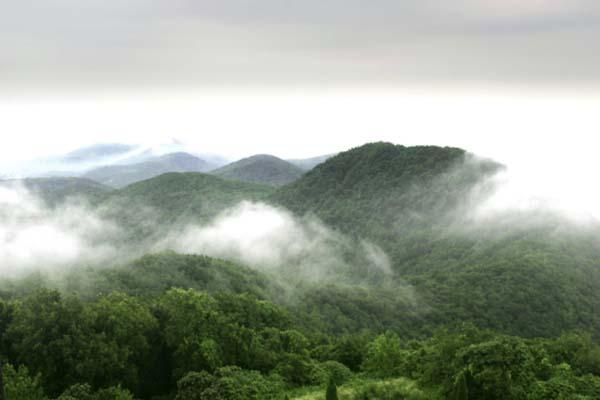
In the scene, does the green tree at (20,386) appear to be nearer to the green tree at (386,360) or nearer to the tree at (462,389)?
the green tree at (386,360)

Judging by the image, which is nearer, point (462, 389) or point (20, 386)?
point (462, 389)

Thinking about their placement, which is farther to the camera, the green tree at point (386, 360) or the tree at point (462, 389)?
the green tree at point (386, 360)

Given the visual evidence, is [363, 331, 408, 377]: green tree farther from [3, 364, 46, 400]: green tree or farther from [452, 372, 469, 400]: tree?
[3, 364, 46, 400]: green tree

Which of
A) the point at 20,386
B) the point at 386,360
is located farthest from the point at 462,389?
the point at 20,386

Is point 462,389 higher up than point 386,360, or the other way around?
point 462,389

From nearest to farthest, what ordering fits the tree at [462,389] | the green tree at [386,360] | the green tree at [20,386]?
the tree at [462,389] < the green tree at [20,386] < the green tree at [386,360]

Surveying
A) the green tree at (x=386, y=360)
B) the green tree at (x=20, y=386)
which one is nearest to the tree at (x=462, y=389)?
the green tree at (x=386, y=360)

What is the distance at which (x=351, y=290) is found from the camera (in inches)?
5094

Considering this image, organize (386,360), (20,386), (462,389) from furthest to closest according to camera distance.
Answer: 1. (386,360)
2. (20,386)
3. (462,389)

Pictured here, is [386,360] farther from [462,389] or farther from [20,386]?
[20,386]

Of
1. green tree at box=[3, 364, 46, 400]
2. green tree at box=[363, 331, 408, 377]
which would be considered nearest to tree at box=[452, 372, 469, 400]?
Answer: green tree at box=[363, 331, 408, 377]

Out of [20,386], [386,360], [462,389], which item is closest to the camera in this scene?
[462,389]

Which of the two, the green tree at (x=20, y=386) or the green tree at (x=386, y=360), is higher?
the green tree at (x=20, y=386)

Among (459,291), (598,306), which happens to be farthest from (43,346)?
(598,306)
